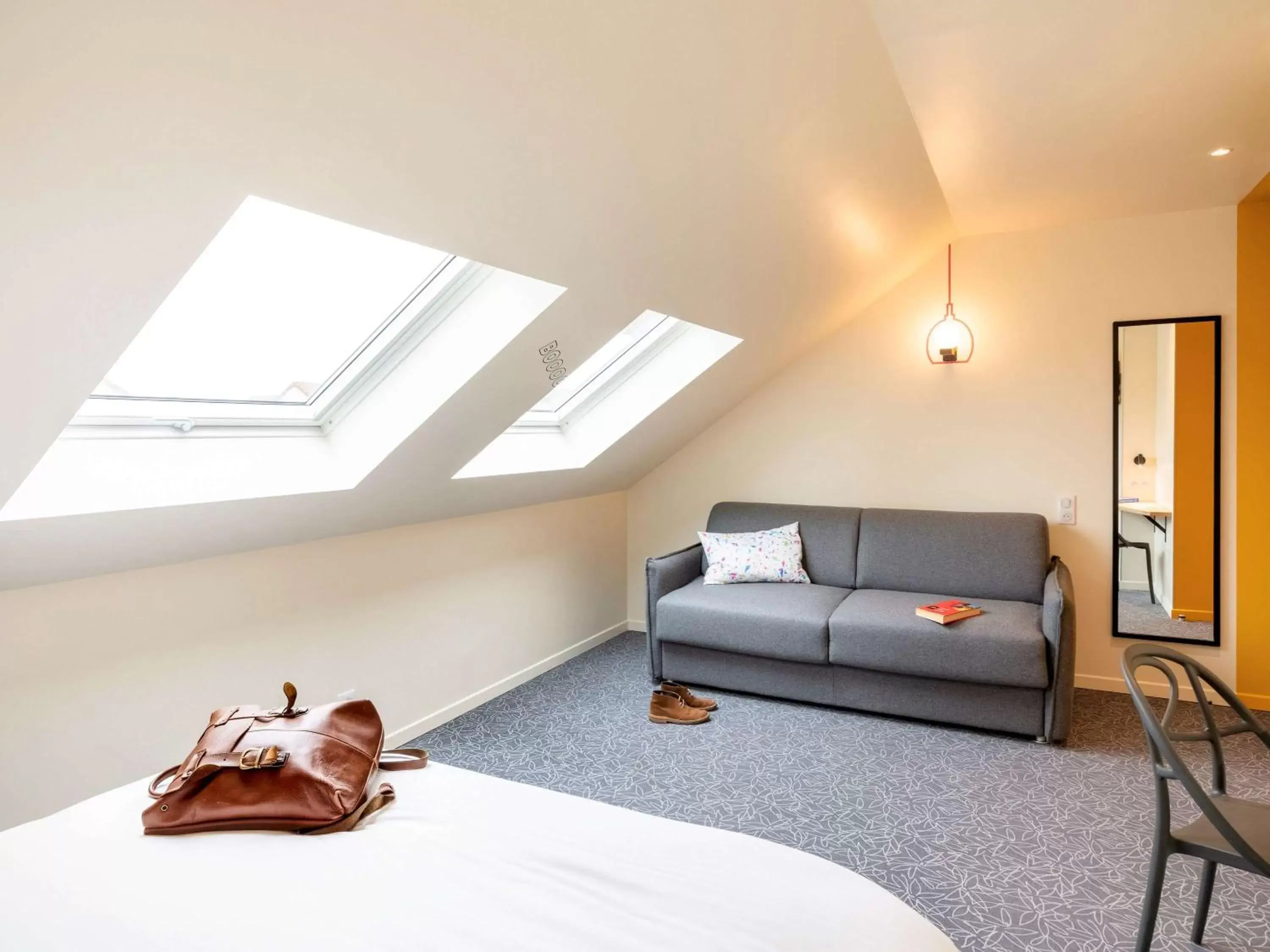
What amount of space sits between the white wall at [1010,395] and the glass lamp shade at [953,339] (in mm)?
49

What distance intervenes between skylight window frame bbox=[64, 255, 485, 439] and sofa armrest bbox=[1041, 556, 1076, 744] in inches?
104

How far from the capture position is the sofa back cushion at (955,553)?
150 inches

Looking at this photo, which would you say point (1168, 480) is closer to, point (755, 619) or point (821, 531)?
point (821, 531)

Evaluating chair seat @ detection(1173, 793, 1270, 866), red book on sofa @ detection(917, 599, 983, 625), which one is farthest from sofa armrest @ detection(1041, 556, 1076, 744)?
chair seat @ detection(1173, 793, 1270, 866)

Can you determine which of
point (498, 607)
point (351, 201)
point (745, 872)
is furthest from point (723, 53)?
point (498, 607)

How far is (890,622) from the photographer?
347 centimetres

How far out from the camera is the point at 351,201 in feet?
5.22

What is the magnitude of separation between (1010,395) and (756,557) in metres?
1.60

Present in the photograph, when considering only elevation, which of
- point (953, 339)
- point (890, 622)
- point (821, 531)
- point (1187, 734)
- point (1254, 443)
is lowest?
point (890, 622)

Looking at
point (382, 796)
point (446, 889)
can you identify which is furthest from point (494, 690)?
point (446, 889)

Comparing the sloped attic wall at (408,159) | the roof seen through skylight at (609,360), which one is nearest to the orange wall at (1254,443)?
the sloped attic wall at (408,159)

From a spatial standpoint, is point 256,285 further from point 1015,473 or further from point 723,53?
point 1015,473

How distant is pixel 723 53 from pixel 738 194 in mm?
666

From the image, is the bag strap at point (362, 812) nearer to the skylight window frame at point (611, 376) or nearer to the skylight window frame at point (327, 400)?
the skylight window frame at point (327, 400)
